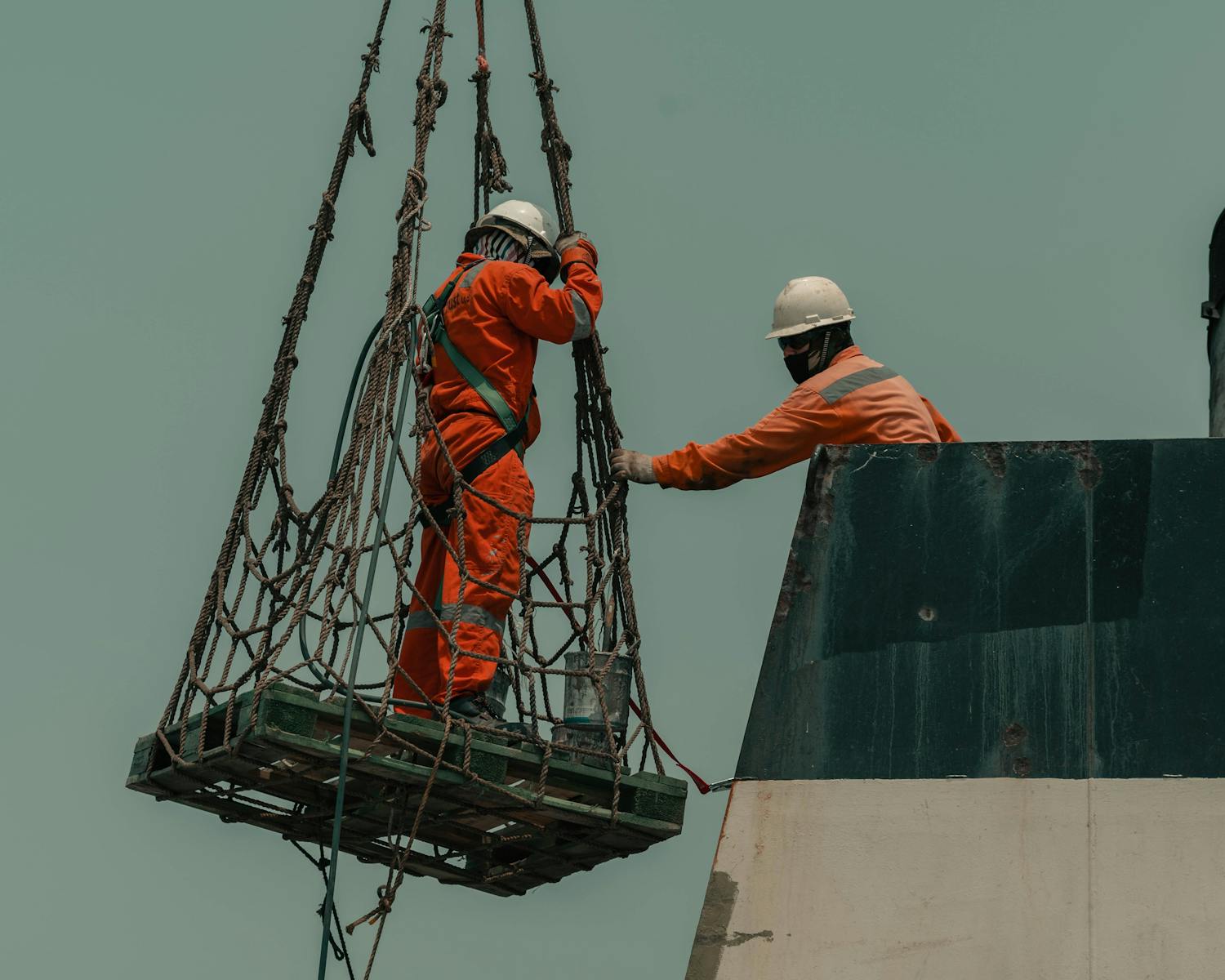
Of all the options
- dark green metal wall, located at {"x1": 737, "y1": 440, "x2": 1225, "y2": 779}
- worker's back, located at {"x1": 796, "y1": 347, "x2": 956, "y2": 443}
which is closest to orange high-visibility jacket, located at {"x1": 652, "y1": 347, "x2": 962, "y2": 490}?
worker's back, located at {"x1": 796, "y1": 347, "x2": 956, "y2": 443}

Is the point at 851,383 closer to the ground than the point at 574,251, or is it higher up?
closer to the ground

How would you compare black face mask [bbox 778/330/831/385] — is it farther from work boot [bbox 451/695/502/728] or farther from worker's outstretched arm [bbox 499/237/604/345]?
work boot [bbox 451/695/502/728]

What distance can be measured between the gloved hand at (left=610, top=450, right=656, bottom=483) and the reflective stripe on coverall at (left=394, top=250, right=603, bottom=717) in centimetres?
45

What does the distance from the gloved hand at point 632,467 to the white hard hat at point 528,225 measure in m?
1.14

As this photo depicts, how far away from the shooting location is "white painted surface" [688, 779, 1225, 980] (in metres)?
7.33

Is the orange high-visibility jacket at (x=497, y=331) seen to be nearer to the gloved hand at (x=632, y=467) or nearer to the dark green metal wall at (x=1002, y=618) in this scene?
the gloved hand at (x=632, y=467)

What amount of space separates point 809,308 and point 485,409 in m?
1.73

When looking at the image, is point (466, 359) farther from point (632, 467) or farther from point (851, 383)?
point (851, 383)

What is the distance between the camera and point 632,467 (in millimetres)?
10070

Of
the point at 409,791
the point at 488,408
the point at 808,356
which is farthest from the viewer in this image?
the point at 808,356

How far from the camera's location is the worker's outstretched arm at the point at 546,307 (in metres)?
9.95

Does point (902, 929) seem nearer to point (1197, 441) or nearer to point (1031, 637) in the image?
point (1031, 637)

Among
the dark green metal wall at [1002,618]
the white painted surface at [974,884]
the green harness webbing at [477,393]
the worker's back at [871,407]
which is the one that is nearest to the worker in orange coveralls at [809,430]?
the worker's back at [871,407]

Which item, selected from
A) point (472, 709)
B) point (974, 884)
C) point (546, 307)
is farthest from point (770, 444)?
point (974, 884)
